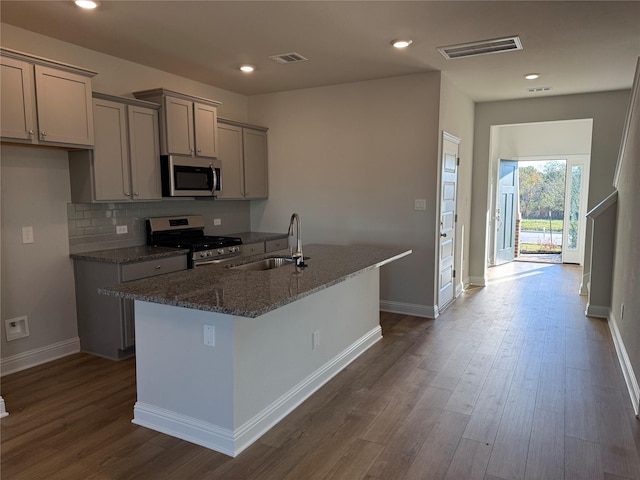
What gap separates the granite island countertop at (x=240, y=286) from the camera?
2.11 m

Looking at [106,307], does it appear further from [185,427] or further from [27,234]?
[185,427]

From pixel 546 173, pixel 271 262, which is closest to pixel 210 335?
pixel 271 262

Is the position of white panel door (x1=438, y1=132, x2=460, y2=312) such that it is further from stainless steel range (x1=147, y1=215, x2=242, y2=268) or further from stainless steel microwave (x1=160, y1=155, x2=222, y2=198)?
stainless steel microwave (x1=160, y1=155, x2=222, y2=198)

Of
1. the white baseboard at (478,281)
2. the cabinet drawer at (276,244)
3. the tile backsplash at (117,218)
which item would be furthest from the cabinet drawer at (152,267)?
the white baseboard at (478,281)

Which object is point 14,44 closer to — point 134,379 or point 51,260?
point 51,260

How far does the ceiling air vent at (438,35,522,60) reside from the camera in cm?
365

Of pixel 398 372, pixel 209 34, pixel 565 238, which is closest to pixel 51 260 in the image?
pixel 209 34

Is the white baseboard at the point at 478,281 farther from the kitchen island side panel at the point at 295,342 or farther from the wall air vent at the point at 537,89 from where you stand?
the kitchen island side panel at the point at 295,342

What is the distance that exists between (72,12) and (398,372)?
3.50m

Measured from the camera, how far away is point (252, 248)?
16.2 ft

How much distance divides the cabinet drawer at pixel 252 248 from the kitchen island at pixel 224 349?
184 centimetres

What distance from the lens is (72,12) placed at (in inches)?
120

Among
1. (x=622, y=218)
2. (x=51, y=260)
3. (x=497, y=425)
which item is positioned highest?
(x=622, y=218)

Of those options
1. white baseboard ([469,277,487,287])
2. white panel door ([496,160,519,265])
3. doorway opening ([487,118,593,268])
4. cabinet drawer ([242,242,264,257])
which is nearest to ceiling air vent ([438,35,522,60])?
cabinet drawer ([242,242,264,257])
